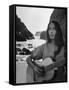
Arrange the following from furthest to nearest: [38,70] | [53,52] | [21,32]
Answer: [53,52] → [38,70] → [21,32]

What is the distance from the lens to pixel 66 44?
5.53m

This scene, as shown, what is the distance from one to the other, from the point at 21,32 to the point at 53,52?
681mm

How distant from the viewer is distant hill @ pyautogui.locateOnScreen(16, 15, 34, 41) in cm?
514

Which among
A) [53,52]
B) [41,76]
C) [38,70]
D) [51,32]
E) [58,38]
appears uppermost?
[51,32]

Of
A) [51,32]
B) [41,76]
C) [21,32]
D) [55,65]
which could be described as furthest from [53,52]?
[21,32]

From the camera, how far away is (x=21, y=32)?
203 inches

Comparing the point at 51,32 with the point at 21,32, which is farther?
the point at 51,32

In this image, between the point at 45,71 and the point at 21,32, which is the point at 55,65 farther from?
the point at 21,32

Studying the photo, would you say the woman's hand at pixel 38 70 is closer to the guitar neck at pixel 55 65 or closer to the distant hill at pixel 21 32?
the guitar neck at pixel 55 65

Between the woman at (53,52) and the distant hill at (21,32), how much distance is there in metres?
0.29

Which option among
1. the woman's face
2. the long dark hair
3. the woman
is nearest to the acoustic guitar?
the woman

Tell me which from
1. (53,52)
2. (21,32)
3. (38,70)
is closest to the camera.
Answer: (21,32)

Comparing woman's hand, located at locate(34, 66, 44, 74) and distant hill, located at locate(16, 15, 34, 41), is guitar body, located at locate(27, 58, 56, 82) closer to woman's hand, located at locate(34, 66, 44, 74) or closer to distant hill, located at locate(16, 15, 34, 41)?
woman's hand, located at locate(34, 66, 44, 74)

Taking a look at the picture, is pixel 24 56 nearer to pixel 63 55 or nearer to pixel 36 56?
pixel 36 56
